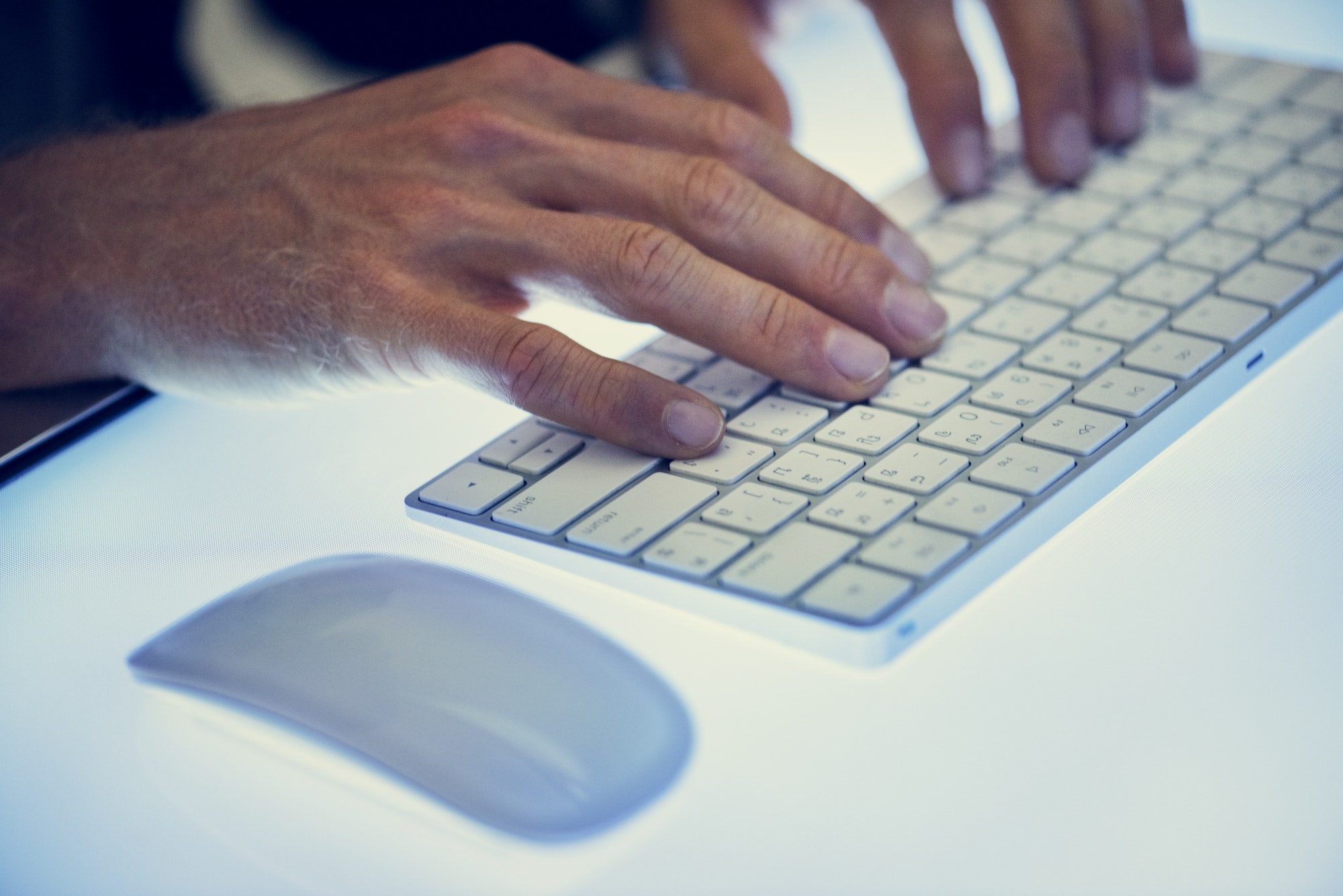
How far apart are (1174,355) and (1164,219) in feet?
0.59

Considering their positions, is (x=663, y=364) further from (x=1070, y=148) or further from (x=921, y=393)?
(x=1070, y=148)

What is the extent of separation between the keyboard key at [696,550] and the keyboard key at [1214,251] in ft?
1.23

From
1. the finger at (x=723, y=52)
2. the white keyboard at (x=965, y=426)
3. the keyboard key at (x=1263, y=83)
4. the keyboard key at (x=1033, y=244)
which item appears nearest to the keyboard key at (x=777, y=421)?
the white keyboard at (x=965, y=426)

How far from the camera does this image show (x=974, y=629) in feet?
1.57

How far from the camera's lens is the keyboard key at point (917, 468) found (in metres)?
0.52

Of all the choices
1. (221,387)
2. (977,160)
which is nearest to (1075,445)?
(977,160)

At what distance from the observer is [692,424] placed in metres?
0.55

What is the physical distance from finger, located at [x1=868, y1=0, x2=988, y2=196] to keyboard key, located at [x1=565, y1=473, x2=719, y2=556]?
40cm

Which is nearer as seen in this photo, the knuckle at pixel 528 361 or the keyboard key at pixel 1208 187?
the knuckle at pixel 528 361

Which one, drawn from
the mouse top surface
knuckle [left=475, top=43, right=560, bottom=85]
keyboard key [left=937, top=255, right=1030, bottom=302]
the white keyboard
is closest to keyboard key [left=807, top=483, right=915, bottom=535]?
the white keyboard

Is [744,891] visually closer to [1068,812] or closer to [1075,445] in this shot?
[1068,812]

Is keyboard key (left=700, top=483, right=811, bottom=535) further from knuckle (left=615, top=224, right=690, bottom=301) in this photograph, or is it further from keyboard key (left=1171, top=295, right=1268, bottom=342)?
keyboard key (left=1171, top=295, right=1268, bottom=342)

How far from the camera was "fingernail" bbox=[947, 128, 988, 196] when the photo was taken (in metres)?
0.82

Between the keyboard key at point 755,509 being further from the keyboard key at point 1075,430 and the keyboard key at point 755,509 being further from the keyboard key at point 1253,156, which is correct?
the keyboard key at point 1253,156
